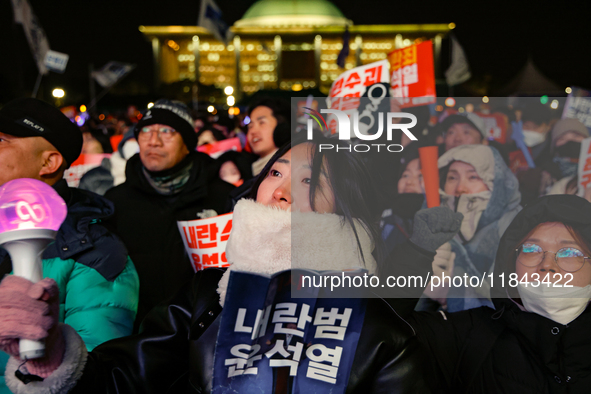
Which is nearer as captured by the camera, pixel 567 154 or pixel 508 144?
pixel 567 154

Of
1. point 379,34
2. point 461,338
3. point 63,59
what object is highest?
point 379,34

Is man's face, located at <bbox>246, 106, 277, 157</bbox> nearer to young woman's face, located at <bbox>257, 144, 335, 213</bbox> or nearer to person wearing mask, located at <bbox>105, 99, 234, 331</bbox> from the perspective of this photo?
person wearing mask, located at <bbox>105, 99, 234, 331</bbox>

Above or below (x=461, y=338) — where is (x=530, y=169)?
above

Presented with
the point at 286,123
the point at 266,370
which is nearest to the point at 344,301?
the point at 266,370

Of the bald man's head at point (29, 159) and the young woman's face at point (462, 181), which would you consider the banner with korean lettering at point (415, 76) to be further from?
the bald man's head at point (29, 159)

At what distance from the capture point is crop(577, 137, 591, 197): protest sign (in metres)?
3.08

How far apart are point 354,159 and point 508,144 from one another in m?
6.43

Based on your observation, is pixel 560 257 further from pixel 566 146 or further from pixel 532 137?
pixel 532 137

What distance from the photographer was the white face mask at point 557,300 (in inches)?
65.4

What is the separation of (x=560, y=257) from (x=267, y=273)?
1.03 metres

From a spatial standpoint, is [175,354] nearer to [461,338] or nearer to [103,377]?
[103,377]

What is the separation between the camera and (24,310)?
997 millimetres

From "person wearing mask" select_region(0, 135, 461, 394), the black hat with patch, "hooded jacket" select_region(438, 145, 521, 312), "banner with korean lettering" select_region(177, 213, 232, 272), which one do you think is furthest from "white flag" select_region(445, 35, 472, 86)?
"person wearing mask" select_region(0, 135, 461, 394)

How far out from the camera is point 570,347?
1.68 metres
